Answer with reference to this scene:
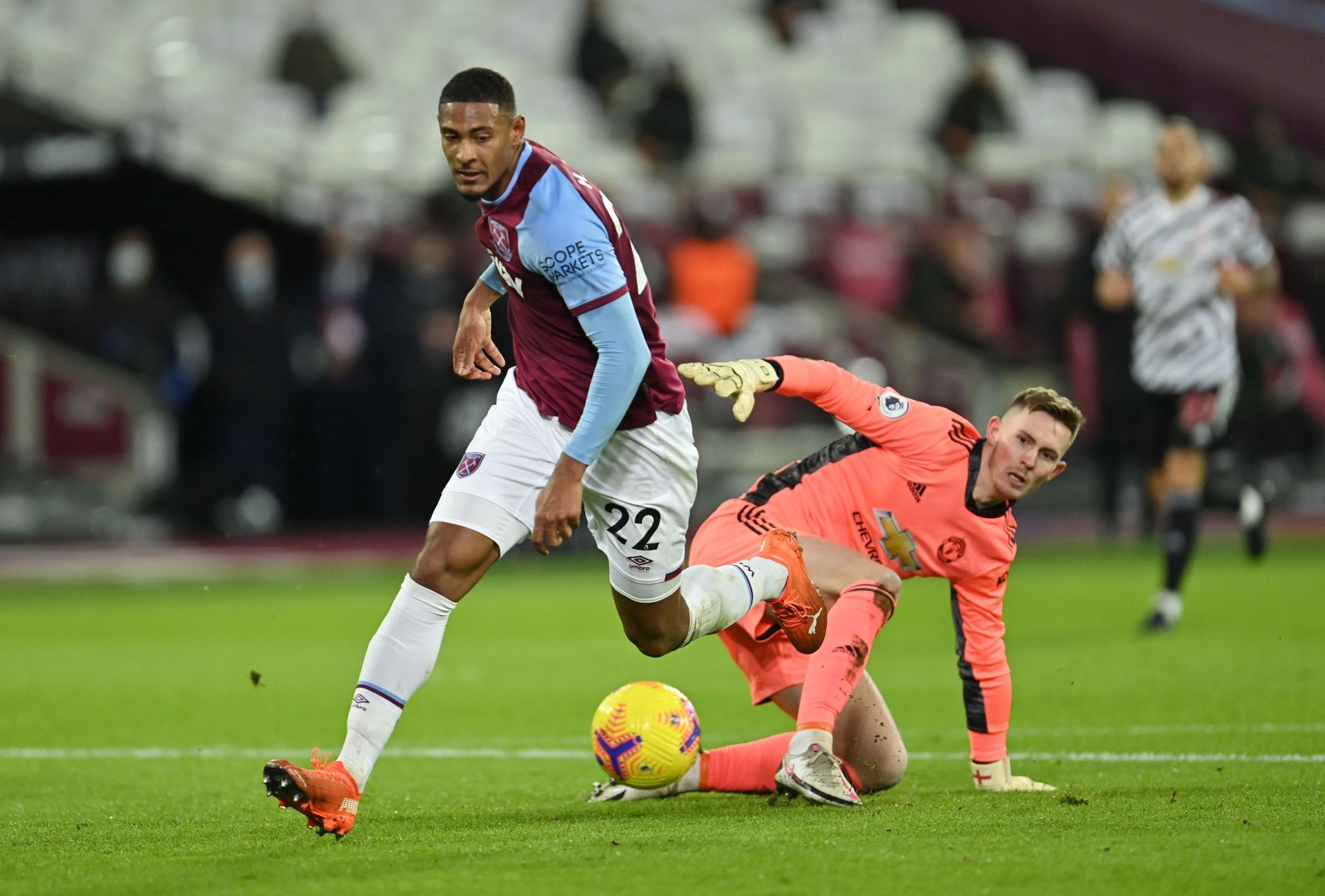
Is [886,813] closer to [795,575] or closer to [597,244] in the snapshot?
[795,575]

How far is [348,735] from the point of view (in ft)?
15.5

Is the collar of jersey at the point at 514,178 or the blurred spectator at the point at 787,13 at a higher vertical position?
the blurred spectator at the point at 787,13

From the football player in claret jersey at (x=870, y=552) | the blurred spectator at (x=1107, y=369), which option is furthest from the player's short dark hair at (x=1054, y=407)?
the blurred spectator at (x=1107, y=369)

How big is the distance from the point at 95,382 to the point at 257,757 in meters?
10.0

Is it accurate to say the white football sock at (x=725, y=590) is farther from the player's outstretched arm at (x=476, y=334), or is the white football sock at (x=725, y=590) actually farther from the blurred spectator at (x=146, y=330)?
the blurred spectator at (x=146, y=330)

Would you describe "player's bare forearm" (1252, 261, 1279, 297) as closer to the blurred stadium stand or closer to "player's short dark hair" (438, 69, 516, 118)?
the blurred stadium stand

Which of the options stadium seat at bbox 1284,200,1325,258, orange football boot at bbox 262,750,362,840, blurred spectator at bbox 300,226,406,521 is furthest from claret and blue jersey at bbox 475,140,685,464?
stadium seat at bbox 1284,200,1325,258

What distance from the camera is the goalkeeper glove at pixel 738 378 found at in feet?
16.1

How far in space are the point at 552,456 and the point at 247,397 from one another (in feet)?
32.9

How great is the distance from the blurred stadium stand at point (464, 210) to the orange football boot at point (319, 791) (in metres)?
9.25

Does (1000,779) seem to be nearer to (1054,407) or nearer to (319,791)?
(1054,407)

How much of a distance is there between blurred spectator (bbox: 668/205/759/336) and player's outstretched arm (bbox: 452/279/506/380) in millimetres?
8400

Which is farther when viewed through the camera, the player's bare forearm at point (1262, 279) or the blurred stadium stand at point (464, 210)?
the blurred stadium stand at point (464, 210)

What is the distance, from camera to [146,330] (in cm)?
1477
